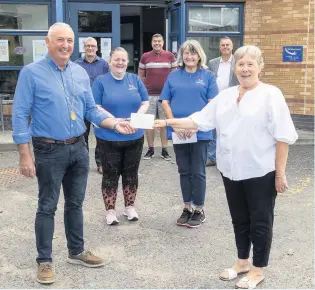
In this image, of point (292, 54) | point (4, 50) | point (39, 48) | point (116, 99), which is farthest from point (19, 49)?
point (116, 99)

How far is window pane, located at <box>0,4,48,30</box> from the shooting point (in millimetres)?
9758

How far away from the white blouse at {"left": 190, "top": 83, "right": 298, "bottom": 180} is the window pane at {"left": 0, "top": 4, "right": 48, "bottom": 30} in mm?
7163

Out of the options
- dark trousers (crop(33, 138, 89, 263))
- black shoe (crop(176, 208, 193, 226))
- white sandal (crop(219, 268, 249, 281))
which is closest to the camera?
dark trousers (crop(33, 138, 89, 263))

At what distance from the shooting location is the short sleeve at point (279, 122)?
335cm

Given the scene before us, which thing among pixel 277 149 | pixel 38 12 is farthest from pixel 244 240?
pixel 38 12

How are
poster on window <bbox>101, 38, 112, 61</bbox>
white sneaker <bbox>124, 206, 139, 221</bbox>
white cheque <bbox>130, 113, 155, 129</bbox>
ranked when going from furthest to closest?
poster on window <bbox>101, 38, 112, 61</bbox>
white sneaker <bbox>124, 206, 139, 221</bbox>
white cheque <bbox>130, 113, 155, 129</bbox>

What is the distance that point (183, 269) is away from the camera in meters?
4.00

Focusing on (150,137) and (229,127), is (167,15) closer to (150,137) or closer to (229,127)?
(150,137)

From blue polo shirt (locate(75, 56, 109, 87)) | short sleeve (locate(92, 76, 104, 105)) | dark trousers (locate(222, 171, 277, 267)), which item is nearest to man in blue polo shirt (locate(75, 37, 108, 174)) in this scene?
blue polo shirt (locate(75, 56, 109, 87))

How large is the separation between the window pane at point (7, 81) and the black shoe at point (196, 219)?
20.3ft

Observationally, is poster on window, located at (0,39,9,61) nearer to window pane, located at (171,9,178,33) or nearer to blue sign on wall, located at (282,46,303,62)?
window pane, located at (171,9,178,33)

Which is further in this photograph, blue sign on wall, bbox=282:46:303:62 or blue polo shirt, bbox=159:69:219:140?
blue sign on wall, bbox=282:46:303:62

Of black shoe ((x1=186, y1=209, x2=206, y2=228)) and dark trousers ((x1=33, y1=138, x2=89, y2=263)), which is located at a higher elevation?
dark trousers ((x1=33, y1=138, x2=89, y2=263))

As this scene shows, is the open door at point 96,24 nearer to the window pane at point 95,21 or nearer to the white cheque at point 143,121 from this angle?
the window pane at point 95,21
